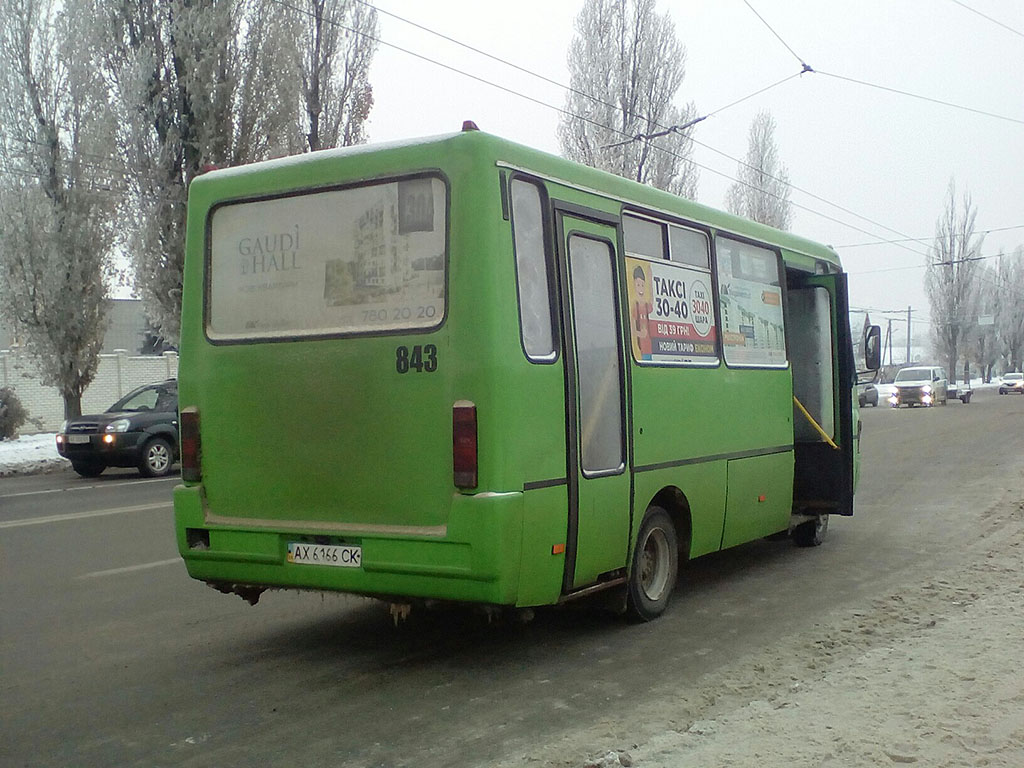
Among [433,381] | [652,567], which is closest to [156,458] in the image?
[652,567]

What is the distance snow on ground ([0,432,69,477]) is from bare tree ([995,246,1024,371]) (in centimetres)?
9132

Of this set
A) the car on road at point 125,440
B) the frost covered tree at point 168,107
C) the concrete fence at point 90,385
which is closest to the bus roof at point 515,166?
the car on road at point 125,440

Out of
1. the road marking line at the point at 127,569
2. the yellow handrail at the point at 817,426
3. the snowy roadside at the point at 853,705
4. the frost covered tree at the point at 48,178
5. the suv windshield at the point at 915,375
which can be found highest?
the frost covered tree at the point at 48,178

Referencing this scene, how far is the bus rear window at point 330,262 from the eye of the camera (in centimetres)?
574

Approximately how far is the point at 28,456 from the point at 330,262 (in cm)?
1923

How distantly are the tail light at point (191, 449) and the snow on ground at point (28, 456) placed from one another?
16154 millimetres

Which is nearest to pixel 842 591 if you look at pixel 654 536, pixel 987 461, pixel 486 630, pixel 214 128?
pixel 654 536

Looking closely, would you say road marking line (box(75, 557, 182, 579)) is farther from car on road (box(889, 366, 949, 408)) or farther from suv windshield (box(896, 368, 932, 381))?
suv windshield (box(896, 368, 932, 381))

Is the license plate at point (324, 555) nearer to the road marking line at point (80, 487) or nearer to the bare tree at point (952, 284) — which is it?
the road marking line at point (80, 487)

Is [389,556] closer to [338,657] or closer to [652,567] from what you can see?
[338,657]

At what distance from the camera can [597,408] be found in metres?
6.32

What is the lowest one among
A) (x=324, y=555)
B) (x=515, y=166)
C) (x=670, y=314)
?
(x=324, y=555)

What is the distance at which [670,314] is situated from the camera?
7.32 m

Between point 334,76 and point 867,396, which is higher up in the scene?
point 334,76
